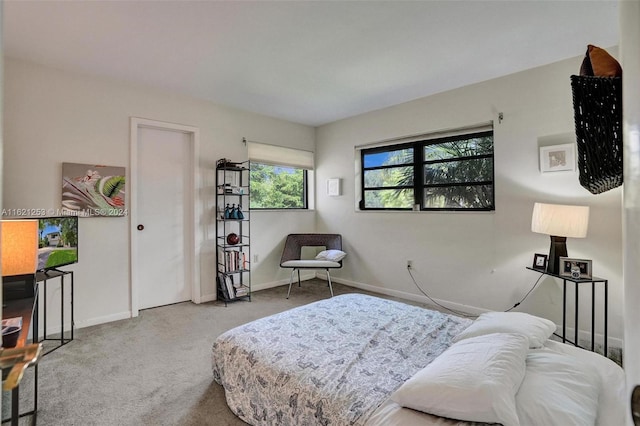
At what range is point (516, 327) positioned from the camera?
63.1 inches

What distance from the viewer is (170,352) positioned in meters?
2.57

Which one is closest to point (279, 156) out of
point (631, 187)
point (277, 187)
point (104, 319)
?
point (277, 187)

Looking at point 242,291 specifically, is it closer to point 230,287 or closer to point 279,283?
point 230,287

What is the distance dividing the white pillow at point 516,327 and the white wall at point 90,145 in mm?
3223

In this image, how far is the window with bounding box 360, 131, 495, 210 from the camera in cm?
347

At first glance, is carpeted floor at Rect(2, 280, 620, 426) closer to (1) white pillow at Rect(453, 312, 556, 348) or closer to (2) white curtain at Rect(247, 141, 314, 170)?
(1) white pillow at Rect(453, 312, 556, 348)

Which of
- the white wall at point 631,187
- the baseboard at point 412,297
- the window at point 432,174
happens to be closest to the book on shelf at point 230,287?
the baseboard at point 412,297

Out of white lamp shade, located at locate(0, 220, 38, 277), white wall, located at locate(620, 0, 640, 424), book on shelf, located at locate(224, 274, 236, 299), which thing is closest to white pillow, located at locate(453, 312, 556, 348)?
white wall, located at locate(620, 0, 640, 424)

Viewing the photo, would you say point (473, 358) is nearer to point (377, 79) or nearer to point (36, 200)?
point (377, 79)

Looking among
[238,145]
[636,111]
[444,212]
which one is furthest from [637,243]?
[238,145]

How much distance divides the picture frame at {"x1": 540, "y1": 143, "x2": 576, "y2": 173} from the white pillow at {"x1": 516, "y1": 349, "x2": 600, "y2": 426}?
2.12 m

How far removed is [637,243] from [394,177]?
13.0 feet

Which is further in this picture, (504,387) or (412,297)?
(412,297)

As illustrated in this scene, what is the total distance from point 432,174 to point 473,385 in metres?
3.11
